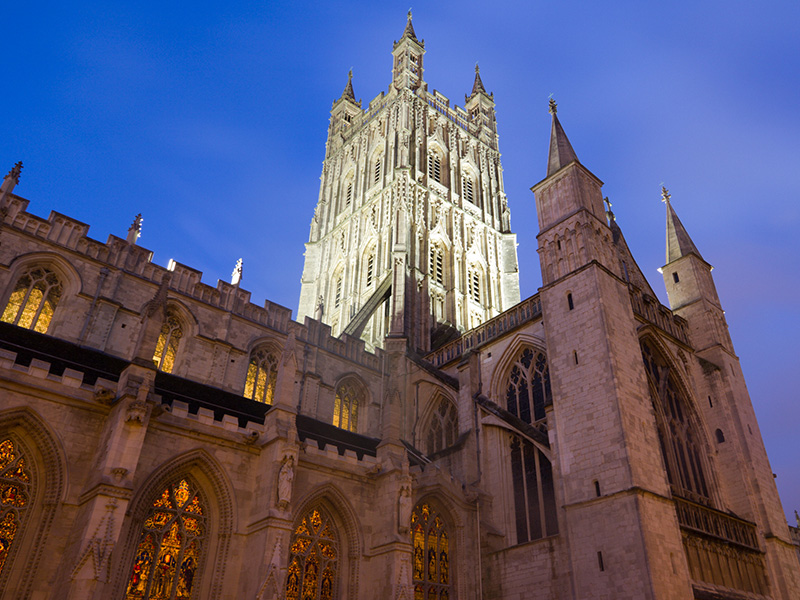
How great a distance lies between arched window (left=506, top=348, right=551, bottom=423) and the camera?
2141 cm

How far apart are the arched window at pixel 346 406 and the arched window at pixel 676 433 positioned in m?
12.1

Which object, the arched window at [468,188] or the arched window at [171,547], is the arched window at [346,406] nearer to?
the arched window at [171,547]

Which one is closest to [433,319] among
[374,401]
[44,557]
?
[374,401]

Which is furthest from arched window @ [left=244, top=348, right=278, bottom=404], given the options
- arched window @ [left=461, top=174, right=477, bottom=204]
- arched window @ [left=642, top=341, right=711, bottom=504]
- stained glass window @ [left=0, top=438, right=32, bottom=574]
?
arched window @ [left=461, top=174, right=477, bottom=204]

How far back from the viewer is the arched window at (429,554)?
695 inches

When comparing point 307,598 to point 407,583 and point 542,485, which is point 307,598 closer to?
point 407,583

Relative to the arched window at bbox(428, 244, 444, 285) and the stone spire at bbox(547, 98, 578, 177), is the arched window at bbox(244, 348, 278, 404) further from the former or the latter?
the arched window at bbox(428, 244, 444, 285)

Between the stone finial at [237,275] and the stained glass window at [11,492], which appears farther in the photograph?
the stone finial at [237,275]

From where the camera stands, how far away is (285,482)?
1497cm

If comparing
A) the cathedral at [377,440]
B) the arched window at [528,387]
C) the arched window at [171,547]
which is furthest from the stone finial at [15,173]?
the arched window at [528,387]

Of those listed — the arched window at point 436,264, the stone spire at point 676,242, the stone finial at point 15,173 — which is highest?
the arched window at point 436,264

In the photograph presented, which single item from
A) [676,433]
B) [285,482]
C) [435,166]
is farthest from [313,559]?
[435,166]

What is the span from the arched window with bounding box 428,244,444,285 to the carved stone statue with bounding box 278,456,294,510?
73.9 ft

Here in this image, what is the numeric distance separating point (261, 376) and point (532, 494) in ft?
37.2
